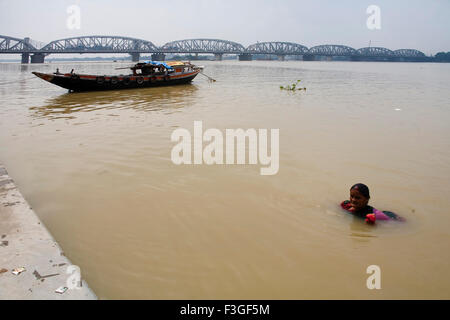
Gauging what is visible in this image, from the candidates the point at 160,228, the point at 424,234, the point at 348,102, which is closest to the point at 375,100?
the point at 348,102

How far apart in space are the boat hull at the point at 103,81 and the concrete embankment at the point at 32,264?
68.0 feet

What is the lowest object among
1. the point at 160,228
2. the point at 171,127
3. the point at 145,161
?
the point at 160,228

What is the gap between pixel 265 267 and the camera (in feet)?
11.8

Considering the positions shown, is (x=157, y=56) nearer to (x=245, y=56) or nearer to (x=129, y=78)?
(x=245, y=56)

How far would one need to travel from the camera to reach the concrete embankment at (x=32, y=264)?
2.71 meters

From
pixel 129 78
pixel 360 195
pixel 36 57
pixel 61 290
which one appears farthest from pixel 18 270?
pixel 36 57

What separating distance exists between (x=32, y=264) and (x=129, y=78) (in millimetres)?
23400

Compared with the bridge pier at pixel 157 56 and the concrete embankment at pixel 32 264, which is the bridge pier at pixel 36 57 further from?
the concrete embankment at pixel 32 264

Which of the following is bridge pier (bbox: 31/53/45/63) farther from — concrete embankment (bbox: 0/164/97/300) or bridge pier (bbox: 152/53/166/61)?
concrete embankment (bbox: 0/164/97/300)

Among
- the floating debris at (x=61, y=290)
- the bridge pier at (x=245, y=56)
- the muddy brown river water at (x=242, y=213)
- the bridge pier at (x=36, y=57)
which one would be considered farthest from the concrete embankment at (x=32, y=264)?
the bridge pier at (x=245, y=56)

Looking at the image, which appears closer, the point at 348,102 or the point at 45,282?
the point at 45,282

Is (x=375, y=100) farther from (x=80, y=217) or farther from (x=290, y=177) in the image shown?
(x=80, y=217)

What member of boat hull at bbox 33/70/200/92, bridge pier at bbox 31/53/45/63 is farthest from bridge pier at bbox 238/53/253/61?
boat hull at bbox 33/70/200/92
